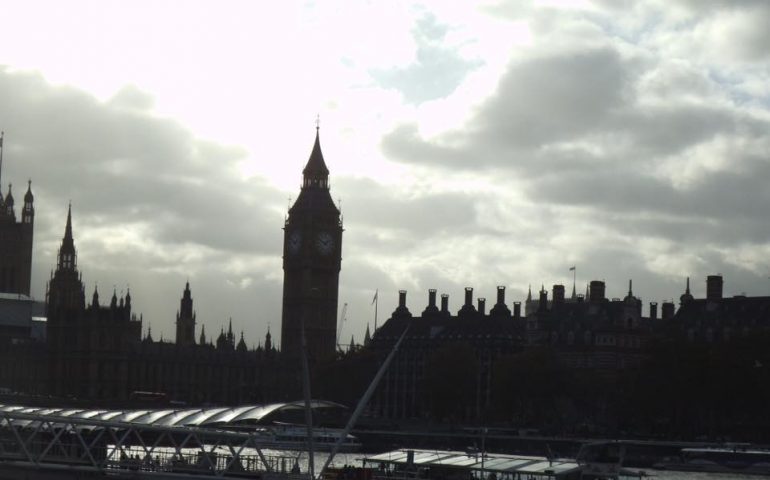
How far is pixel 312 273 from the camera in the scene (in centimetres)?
16538

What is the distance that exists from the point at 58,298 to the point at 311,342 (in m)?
23.7

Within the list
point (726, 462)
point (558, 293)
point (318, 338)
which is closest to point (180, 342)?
point (318, 338)

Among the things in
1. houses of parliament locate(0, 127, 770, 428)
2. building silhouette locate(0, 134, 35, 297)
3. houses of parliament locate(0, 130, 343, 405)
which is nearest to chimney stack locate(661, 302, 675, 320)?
houses of parliament locate(0, 127, 770, 428)

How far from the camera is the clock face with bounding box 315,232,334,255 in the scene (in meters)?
166

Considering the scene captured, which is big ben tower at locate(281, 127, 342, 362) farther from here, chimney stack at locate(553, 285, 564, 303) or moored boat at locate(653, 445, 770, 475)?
moored boat at locate(653, 445, 770, 475)

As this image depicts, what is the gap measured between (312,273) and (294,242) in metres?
3.73

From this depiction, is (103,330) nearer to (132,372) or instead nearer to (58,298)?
(132,372)

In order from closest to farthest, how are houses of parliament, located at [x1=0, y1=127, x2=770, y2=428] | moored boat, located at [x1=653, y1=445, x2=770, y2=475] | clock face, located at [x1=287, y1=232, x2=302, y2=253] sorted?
moored boat, located at [x1=653, y1=445, x2=770, y2=475] < houses of parliament, located at [x1=0, y1=127, x2=770, y2=428] < clock face, located at [x1=287, y1=232, x2=302, y2=253]

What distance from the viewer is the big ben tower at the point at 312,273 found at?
164m

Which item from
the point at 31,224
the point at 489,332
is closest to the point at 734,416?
the point at 489,332

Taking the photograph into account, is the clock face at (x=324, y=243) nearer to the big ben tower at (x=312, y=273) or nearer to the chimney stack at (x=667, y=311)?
the big ben tower at (x=312, y=273)

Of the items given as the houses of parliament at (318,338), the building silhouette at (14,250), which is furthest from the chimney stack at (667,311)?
the building silhouette at (14,250)

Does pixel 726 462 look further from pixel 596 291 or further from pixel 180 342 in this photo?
pixel 180 342

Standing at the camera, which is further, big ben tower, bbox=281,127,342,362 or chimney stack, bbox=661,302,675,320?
big ben tower, bbox=281,127,342,362
